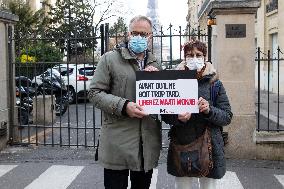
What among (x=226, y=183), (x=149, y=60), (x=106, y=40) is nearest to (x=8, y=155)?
(x=106, y=40)

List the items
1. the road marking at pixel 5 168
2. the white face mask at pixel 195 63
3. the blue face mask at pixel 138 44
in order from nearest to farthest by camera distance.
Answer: the blue face mask at pixel 138 44, the white face mask at pixel 195 63, the road marking at pixel 5 168

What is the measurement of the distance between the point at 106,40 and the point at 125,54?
16.2 ft

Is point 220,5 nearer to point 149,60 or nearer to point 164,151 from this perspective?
point 164,151

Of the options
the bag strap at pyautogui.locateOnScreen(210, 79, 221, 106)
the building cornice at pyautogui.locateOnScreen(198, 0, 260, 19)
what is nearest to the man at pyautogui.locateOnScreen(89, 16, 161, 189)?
the bag strap at pyautogui.locateOnScreen(210, 79, 221, 106)

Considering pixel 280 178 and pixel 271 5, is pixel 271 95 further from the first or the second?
pixel 280 178

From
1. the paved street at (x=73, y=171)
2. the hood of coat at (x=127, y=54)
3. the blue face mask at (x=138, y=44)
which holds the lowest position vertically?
the paved street at (x=73, y=171)

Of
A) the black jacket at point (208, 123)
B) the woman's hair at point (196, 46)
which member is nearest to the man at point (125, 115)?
the black jacket at point (208, 123)

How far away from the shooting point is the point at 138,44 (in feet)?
12.7

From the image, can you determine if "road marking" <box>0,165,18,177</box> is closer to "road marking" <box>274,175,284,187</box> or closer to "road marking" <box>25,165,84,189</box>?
"road marking" <box>25,165,84,189</box>

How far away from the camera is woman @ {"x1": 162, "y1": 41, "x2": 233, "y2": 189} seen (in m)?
3.92

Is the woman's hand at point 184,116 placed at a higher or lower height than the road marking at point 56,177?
higher

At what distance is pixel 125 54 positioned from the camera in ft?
12.8

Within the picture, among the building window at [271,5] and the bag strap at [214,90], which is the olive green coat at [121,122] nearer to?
the bag strap at [214,90]

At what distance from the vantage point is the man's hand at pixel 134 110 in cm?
375
